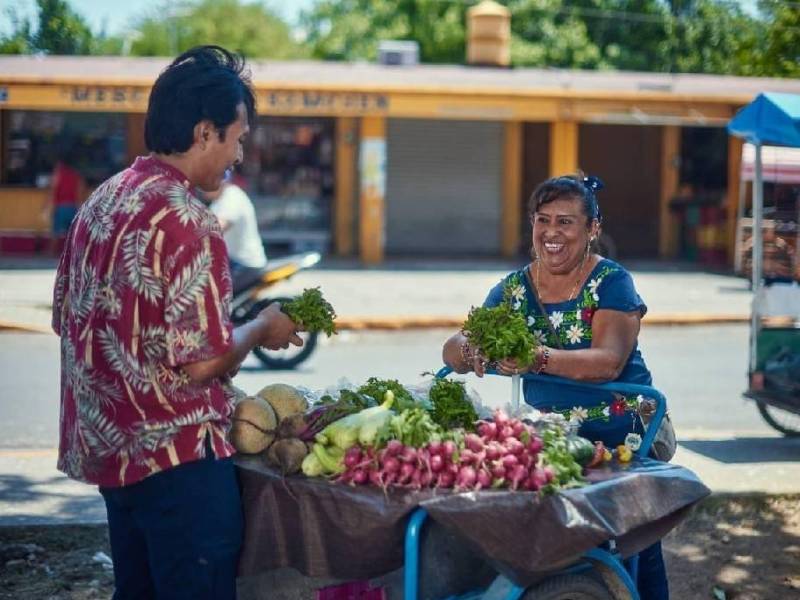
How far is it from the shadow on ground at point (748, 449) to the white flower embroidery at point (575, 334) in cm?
381

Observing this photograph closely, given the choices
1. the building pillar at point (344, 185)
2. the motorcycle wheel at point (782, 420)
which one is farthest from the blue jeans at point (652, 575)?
the building pillar at point (344, 185)

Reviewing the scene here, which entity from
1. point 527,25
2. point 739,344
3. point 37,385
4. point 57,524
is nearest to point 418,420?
point 57,524

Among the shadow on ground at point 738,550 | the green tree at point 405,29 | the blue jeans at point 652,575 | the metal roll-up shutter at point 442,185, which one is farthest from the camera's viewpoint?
the green tree at point 405,29

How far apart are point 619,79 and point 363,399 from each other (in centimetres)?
2160

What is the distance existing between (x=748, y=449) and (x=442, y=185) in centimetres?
1765

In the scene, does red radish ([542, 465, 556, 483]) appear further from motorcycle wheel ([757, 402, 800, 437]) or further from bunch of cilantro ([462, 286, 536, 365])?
motorcycle wheel ([757, 402, 800, 437])

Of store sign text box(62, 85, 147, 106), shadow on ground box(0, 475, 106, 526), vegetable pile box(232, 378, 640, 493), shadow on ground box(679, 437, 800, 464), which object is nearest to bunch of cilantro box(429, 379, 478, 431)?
vegetable pile box(232, 378, 640, 493)

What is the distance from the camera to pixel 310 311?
3766 millimetres

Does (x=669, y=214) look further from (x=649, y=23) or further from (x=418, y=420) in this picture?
(x=418, y=420)

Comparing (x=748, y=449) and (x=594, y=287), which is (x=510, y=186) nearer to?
(x=748, y=449)

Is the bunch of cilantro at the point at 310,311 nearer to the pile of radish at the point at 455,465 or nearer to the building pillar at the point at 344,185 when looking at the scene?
the pile of radish at the point at 455,465

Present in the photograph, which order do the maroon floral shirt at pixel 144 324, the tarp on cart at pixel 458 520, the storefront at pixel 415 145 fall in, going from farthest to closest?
1. the storefront at pixel 415 145
2. the tarp on cart at pixel 458 520
3. the maroon floral shirt at pixel 144 324

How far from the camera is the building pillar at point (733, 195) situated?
23406 millimetres

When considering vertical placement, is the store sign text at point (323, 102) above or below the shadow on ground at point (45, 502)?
above
